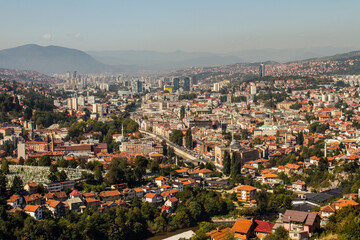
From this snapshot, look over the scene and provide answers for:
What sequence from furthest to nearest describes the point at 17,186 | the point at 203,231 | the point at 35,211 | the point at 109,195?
the point at 109,195
the point at 17,186
the point at 35,211
the point at 203,231

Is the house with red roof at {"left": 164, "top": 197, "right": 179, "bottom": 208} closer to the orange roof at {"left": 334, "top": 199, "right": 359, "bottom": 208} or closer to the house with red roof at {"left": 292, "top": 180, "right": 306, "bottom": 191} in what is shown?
the house with red roof at {"left": 292, "top": 180, "right": 306, "bottom": 191}

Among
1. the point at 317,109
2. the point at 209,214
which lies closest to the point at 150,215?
the point at 209,214

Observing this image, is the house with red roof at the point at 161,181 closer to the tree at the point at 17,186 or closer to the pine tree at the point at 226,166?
the pine tree at the point at 226,166

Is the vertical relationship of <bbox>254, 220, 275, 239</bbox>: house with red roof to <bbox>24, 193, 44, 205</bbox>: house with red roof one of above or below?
above

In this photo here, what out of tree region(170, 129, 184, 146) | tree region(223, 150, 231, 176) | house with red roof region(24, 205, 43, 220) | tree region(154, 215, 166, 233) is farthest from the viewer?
tree region(170, 129, 184, 146)

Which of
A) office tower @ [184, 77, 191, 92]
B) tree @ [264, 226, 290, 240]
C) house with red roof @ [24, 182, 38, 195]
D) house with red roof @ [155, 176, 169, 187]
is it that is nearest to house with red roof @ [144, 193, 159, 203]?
house with red roof @ [155, 176, 169, 187]

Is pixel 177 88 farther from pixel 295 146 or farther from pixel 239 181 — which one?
pixel 239 181

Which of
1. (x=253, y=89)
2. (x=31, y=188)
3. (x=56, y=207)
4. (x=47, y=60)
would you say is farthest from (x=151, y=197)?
(x=47, y=60)

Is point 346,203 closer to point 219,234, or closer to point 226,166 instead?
point 219,234
